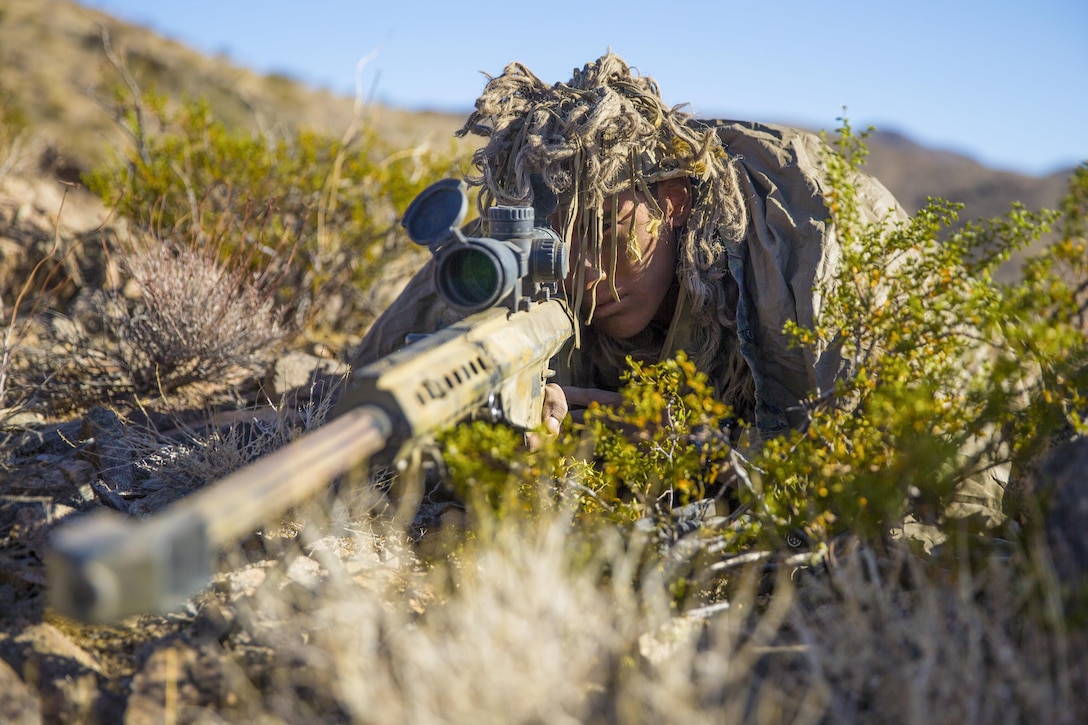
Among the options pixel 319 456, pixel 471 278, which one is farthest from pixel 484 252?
pixel 319 456

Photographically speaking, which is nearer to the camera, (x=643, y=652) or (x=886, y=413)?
(x=643, y=652)

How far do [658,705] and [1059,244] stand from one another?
63.1 inches

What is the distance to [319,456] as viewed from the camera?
4.70 feet

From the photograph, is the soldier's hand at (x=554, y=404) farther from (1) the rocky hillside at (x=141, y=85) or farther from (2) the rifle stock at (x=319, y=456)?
(1) the rocky hillside at (x=141, y=85)

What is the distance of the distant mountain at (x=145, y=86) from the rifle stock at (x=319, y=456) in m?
7.39

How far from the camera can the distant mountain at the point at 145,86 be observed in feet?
43.1

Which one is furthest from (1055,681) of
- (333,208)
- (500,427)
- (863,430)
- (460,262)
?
(333,208)

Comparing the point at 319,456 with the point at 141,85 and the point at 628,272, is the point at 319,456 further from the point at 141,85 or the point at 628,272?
the point at 141,85

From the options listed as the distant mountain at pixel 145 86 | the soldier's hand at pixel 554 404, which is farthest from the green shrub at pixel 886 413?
the distant mountain at pixel 145 86

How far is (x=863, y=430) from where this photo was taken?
85.5 inches

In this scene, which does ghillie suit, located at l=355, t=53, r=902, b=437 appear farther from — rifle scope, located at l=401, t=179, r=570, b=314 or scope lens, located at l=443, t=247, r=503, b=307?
scope lens, located at l=443, t=247, r=503, b=307

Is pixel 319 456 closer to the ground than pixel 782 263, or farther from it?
closer to the ground

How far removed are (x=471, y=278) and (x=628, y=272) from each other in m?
1.21

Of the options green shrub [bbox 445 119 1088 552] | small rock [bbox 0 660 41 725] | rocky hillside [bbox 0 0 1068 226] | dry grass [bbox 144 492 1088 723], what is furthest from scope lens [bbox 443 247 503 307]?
rocky hillside [bbox 0 0 1068 226]
